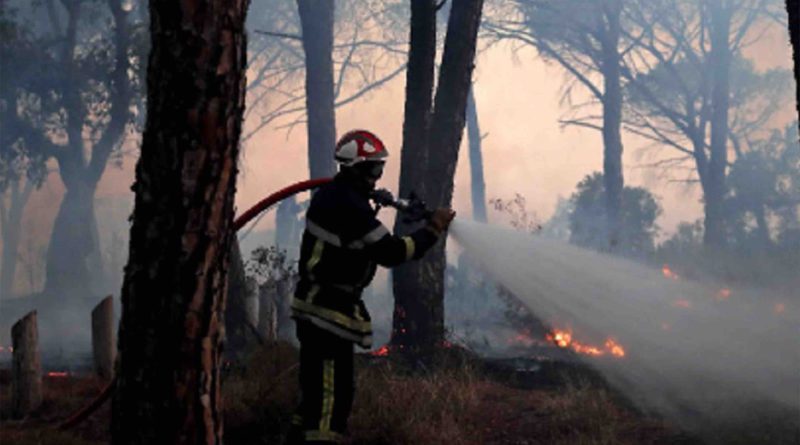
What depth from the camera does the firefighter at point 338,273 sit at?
17.9ft

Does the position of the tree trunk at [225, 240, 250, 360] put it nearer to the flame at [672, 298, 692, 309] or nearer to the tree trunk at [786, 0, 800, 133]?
the tree trunk at [786, 0, 800, 133]

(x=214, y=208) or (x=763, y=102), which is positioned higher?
(x=763, y=102)

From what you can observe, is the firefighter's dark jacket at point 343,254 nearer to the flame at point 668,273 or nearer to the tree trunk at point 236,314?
the tree trunk at point 236,314

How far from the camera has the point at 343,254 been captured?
5.54 metres

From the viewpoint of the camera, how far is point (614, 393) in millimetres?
9461

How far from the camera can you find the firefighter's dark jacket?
17.9ft

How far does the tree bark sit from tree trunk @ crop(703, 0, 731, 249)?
64.1 ft

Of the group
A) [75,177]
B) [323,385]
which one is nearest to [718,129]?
[75,177]

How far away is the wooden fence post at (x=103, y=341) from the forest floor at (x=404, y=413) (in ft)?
0.43

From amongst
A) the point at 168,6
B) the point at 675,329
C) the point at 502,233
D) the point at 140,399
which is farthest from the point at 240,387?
the point at 675,329

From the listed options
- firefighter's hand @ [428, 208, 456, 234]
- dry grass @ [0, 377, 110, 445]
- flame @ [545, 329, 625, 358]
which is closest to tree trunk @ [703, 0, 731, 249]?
flame @ [545, 329, 625, 358]

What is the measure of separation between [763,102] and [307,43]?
1774 cm

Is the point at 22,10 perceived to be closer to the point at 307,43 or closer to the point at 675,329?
the point at 307,43

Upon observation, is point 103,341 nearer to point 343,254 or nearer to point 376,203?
point 376,203
